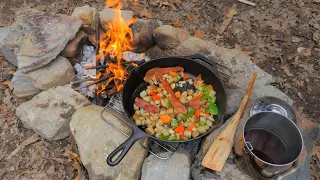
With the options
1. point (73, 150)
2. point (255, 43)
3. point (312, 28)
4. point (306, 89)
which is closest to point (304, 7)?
point (312, 28)

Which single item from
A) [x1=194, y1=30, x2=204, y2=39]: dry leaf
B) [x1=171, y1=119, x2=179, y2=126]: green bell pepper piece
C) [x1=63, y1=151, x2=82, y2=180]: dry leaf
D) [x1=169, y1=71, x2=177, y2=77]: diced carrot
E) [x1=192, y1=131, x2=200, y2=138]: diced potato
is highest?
[x1=169, y1=71, x2=177, y2=77]: diced carrot

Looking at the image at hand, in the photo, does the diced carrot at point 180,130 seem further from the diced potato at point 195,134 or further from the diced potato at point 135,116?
the diced potato at point 135,116

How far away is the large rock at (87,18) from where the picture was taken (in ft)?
13.8

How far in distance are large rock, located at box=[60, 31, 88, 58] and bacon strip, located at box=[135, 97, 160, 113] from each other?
1.27 meters

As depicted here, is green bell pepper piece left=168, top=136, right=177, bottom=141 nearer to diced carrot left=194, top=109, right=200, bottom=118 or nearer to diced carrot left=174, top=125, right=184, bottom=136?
diced carrot left=174, top=125, right=184, bottom=136

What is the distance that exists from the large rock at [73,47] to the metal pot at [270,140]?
2445mm

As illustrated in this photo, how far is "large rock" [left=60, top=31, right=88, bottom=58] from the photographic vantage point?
3957mm

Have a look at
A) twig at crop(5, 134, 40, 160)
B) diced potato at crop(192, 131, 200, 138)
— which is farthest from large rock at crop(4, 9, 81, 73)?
diced potato at crop(192, 131, 200, 138)

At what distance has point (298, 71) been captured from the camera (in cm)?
443

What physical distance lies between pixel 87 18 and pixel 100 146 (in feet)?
6.49

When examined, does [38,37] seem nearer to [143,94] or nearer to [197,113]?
[143,94]

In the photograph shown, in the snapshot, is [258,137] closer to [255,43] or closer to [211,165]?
[211,165]

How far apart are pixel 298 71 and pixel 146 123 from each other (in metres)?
2.60

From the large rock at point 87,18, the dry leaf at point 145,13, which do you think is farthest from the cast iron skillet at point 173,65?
the dry leaf at point 145,13
